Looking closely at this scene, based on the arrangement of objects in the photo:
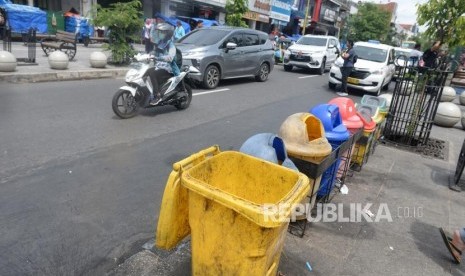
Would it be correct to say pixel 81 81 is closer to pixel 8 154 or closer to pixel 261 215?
pixel 8 154

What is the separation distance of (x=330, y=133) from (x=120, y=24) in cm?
1036

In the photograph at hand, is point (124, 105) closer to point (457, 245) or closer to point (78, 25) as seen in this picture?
point (457, 245)

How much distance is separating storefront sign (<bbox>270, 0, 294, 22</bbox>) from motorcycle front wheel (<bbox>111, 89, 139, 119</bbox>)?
1250 inches

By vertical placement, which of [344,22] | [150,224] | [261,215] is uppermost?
[344,22]

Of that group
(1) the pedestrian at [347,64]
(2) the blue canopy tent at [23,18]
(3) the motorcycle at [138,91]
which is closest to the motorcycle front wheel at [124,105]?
(3) the motorcycle at [138,91]

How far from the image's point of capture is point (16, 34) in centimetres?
1673

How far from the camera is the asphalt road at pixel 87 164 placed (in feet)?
9.34

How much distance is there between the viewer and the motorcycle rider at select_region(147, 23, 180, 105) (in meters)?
6.79

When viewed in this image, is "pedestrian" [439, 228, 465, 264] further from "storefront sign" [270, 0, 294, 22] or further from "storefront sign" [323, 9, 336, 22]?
"storefront sign" [323, 9, 336, 22]

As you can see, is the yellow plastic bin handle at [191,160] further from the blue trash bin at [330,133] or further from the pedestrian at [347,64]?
the pedestrian at [347,64]

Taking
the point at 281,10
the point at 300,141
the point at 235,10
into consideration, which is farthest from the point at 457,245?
the point at 281,10

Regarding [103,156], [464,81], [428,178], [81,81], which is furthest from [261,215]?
[464,81]

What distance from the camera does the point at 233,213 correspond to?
6.08ft

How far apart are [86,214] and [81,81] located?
752cm
